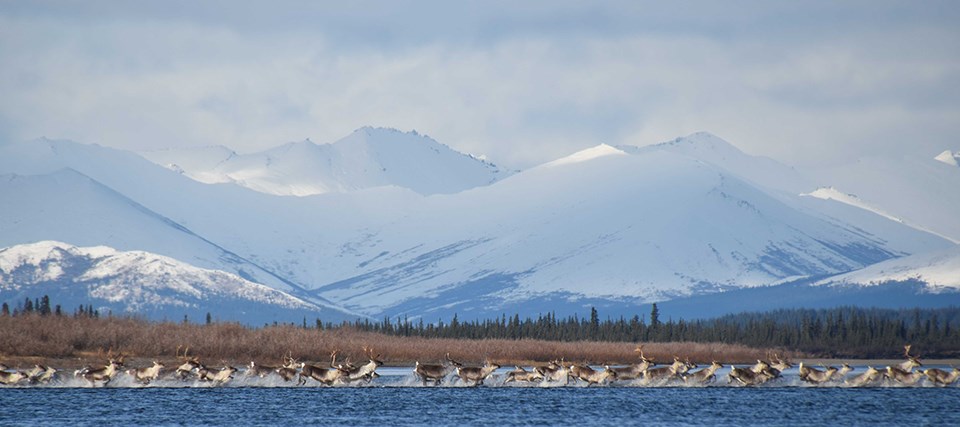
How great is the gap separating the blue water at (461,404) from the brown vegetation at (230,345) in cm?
1617

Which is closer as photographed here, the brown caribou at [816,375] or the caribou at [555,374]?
the brown caribou at [816,375]

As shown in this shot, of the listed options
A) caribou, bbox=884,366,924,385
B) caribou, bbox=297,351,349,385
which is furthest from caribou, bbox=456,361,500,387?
caribou, bbox=884,366,924,385

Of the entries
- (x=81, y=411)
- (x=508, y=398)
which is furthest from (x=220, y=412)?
(x=508, y=398)

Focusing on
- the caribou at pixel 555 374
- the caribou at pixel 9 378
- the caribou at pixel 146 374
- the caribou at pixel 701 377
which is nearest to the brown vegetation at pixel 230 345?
the caribou at pixel 9 378

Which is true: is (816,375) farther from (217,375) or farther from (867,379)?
(217,375)

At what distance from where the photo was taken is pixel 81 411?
249ft

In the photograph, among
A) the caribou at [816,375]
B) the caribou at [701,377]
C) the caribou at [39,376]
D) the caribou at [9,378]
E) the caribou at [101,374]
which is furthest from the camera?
the caribou at [701,377]

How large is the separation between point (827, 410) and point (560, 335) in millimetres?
104698

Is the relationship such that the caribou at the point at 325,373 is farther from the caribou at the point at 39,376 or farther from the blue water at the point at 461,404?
the caribou at the point at 39,376

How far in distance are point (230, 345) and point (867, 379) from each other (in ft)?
152

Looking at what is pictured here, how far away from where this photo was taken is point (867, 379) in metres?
96.2

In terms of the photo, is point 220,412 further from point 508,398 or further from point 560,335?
point 560,335

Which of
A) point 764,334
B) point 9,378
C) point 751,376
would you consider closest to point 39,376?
point 9,378

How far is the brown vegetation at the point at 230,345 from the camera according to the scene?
109m
